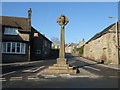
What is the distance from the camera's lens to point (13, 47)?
28.8 m

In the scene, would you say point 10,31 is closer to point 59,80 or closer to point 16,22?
point 16,22

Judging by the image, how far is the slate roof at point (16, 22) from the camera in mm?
29694

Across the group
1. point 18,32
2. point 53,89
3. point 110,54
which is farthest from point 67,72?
point 18,32

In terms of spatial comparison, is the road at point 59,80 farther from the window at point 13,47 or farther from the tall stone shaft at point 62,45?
the window at point 13,47

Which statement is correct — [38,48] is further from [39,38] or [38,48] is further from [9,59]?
[9,59]

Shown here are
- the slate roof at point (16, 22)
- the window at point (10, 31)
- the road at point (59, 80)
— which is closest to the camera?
the road at point (59, 80)

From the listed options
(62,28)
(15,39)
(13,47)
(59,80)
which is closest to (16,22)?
(15,39)

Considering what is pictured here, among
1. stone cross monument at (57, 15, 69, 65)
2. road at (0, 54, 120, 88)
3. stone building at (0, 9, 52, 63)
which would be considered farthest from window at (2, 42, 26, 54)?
stone cross monument at (57, 15, 69, 65)

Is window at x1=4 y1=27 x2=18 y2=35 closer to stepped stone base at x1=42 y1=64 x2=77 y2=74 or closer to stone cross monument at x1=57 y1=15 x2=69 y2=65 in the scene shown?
stone cross monument at x1=57 y1=15 x2=69 y2=65

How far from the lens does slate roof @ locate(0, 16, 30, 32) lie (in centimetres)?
2969

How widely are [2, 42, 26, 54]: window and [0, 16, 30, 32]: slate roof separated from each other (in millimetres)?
3087

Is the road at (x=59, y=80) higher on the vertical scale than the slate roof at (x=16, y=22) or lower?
lower

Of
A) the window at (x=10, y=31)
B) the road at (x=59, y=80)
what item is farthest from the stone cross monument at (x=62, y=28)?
the window at (x=10, y=31)

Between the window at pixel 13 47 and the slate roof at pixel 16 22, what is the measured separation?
10.1 ft
